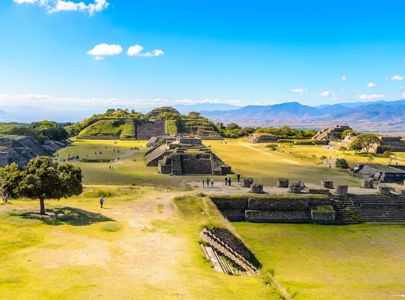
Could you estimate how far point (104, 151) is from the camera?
298 ft

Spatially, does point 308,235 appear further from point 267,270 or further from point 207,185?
point 207,185

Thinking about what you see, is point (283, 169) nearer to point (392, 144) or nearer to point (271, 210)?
point (271, 210)

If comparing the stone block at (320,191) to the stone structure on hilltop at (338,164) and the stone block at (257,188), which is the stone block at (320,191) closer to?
the stone block at (257,188)

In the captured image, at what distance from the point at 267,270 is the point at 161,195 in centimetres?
1721

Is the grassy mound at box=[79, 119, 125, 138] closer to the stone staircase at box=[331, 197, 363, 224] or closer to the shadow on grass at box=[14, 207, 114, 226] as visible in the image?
the stone staircase at box=[331, 197, 363, 224]

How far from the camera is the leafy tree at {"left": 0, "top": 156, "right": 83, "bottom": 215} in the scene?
2964 centimetres

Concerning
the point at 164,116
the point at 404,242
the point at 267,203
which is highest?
the point at 164,116

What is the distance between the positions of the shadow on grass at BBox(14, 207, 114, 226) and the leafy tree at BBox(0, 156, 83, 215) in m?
1.02

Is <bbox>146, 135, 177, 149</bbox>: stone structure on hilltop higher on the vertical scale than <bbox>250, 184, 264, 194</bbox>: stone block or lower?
higher

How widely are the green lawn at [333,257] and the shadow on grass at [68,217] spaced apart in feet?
41.0

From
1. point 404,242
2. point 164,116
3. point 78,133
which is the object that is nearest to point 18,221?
point 404,242

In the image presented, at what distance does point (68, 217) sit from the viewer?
30.3 metres

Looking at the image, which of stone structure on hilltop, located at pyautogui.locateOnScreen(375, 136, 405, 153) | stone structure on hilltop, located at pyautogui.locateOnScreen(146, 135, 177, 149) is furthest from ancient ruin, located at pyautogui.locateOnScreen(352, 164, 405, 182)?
stone structure on hilltop, located at pyautogui.locateOnScreen(146, 135, 177, 149)

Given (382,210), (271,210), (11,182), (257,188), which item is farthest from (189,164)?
(11,182)
